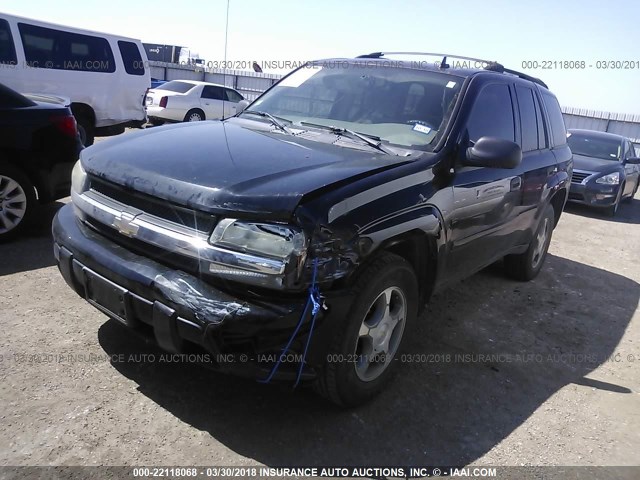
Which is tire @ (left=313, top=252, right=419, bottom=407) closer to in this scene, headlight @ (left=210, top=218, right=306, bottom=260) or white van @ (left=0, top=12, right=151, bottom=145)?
headlight @ (left=210, top=218, right=306, bottom=260)

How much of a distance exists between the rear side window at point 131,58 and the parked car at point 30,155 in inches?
215

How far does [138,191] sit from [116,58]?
8396 millimetres

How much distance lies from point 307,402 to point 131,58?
9165mm

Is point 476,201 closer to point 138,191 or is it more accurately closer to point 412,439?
point 412,439

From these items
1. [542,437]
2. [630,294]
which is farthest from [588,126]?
[542,437]

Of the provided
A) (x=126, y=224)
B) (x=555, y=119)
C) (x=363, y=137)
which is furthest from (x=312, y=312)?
(x=555, y=119)

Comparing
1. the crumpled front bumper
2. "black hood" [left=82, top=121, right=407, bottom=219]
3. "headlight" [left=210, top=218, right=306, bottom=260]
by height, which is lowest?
the crumpled front bumper

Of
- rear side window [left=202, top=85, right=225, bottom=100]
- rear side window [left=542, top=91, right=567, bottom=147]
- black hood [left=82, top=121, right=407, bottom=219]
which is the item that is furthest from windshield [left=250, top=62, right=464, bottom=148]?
rear side window [left=202, top=85, right=225, bottom=100]

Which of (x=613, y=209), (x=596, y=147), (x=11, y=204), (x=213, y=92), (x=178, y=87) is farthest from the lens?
(x=213, y=92)

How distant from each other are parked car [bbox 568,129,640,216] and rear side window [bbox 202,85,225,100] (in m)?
9.94

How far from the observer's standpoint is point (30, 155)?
15.6 feet

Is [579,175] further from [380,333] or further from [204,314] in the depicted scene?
[204,314]

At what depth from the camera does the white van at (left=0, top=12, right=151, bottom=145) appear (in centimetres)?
834

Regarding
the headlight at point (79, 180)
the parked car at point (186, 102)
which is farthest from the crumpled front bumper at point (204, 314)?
the parked car at point (186, 102)
